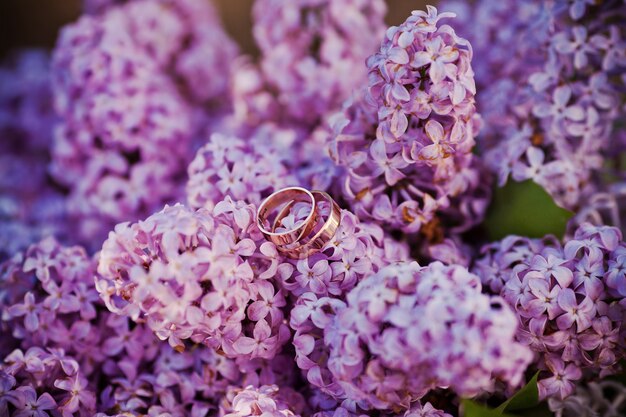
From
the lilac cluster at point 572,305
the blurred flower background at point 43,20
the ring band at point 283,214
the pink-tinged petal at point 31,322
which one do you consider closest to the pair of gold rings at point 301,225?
the ring band at point 283,214

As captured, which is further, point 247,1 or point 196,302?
point 247,1

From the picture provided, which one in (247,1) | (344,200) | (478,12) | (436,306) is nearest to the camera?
(436,306)

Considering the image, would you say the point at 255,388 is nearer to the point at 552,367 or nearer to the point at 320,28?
the point at 552,367

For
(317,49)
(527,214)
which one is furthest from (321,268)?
(317,49)

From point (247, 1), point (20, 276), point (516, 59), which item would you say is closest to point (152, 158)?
point (20, 276)

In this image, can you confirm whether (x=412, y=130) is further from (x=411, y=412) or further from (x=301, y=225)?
(x=411, y=412)

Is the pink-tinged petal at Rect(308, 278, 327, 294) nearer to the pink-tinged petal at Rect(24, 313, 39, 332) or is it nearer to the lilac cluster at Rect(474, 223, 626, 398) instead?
the lilac cluster at Rect(474, 223, 626, 398)

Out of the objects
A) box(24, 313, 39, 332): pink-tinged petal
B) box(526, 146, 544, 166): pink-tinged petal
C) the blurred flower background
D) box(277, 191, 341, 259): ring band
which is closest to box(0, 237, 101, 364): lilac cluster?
box(24, 313, 39, 332): pink-tinged petal

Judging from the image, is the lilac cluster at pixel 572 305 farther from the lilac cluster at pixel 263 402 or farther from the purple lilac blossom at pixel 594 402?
the lilac cluster at pixel 263 402
